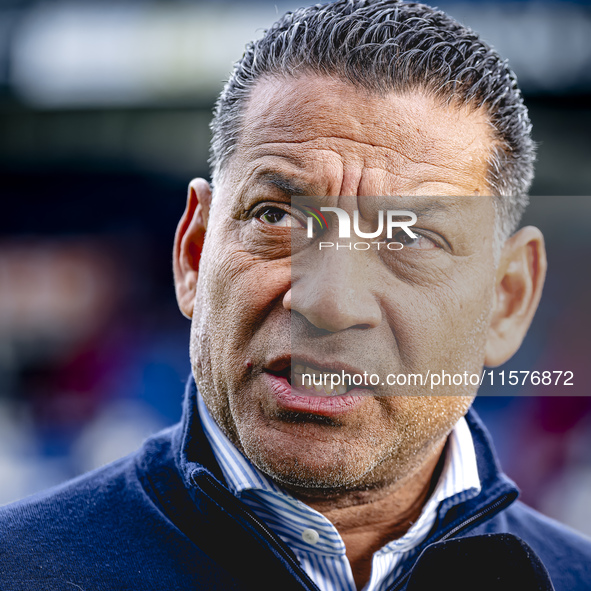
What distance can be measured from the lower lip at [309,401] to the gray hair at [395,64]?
0.43 meters

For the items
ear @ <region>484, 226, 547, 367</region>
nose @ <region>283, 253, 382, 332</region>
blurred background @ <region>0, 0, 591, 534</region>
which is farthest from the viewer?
blurred background @ <region>0, 0, 591, 534</region>

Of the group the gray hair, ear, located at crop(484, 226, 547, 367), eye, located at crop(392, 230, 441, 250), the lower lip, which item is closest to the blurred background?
ear, located at crop(484, 226, 547, 367)

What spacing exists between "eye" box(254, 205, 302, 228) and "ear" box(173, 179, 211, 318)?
0.20 meters

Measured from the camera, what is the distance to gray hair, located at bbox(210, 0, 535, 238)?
43.1 inches

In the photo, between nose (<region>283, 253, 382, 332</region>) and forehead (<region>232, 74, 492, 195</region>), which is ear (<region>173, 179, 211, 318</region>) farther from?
nose (<region>283, 253, 382, 332</region>)

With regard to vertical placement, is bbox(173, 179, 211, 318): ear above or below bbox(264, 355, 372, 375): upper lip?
above

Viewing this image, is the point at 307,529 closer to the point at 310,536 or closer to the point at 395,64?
the point at 310,536

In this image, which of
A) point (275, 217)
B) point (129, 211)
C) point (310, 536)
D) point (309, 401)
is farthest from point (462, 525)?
point (129, 211)

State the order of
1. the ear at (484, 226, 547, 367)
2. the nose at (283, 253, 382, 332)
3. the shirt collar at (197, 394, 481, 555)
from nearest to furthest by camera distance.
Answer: the nose at (283, 253, 382, 332), the shirt collar at (197, 394, 481, 555), the ear at (484, 226, 547, 367)

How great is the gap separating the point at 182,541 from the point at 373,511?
339mm

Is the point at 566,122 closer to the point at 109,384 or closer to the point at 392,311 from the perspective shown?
the point at 109,384

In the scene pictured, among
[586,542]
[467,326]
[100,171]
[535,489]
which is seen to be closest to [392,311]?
[467,326]

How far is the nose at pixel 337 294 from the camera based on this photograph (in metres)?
0.99

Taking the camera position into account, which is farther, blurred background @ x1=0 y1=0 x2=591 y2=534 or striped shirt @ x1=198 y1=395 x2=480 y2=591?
blurred background @ x1=0 y1=0 x2=591 y2=534
